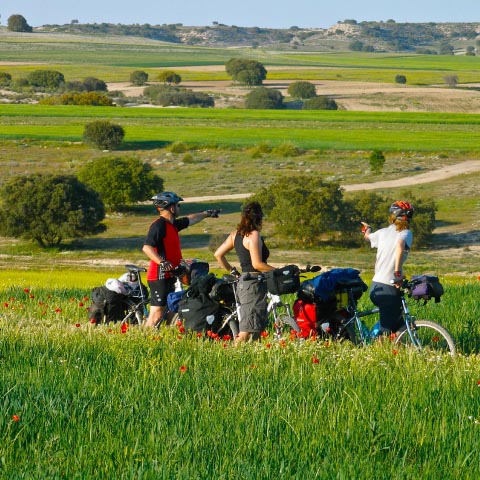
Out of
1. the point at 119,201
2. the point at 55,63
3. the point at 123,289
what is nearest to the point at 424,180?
the point at 119,201

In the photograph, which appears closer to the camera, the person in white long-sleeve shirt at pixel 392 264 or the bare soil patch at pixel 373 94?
the person in white long-sleeve shirt at pixel 392 264

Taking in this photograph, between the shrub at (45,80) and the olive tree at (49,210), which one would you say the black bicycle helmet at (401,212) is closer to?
the olive tree at (49,210)

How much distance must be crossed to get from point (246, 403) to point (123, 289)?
18.7 feet

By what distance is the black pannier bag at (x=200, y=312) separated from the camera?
39.0ft

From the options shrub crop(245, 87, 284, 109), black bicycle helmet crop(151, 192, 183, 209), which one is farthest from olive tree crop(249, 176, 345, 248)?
shrub crop(245, 87, 284, 109)

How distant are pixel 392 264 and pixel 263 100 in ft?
367

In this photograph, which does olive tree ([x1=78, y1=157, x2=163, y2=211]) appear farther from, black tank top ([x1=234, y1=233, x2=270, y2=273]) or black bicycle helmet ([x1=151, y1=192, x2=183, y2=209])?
black tank top ([x1=234, y1=233, x2=270, y2=273])

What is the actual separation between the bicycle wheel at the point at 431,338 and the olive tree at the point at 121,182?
47625mm

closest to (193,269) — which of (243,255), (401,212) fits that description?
(243,255)

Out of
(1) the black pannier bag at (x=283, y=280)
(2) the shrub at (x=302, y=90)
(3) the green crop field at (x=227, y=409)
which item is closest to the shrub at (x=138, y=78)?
(2) the shrub at (x=302, y=90)

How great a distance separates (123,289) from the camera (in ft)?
44.7

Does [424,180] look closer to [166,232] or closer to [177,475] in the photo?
[166,232]

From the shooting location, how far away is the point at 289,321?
38.5ft

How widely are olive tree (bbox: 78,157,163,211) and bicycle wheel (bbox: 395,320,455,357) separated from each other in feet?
156
